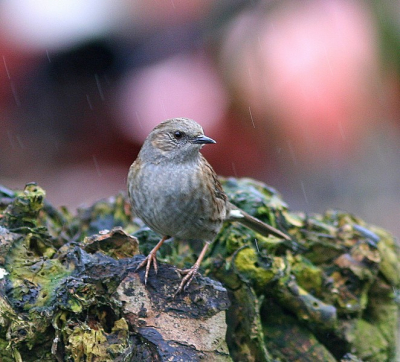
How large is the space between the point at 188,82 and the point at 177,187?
3324mm

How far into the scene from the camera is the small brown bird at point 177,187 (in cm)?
342

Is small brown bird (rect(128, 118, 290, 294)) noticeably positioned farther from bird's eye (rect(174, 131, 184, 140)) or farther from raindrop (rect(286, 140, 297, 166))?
raindrop (rect(286, 140, 297, 166))

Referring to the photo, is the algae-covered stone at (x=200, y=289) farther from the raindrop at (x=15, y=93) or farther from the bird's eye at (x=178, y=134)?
the raindrop at (x=15, y=93)

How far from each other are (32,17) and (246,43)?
2395 mm

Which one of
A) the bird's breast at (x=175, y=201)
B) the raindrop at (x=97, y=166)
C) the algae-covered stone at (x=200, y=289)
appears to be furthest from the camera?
the raindrop at (x=97, y=166)

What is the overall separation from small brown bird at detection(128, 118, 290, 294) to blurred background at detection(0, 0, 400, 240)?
276cm

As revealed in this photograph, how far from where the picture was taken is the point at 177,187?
344 centimetres

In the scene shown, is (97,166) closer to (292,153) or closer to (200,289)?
Answer: (292,153)

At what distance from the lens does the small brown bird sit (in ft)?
11.2

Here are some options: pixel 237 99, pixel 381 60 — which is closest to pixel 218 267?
pixel 237 99

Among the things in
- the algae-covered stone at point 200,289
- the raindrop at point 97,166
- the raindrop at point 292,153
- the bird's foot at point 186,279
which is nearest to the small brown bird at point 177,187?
the algae-covered stone at point 200,289

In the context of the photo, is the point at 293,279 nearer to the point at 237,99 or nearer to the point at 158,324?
the point at 158,324

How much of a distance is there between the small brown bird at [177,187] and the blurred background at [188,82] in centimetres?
276

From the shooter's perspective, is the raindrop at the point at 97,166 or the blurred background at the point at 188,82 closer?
the blurred background at the point at 188,82
